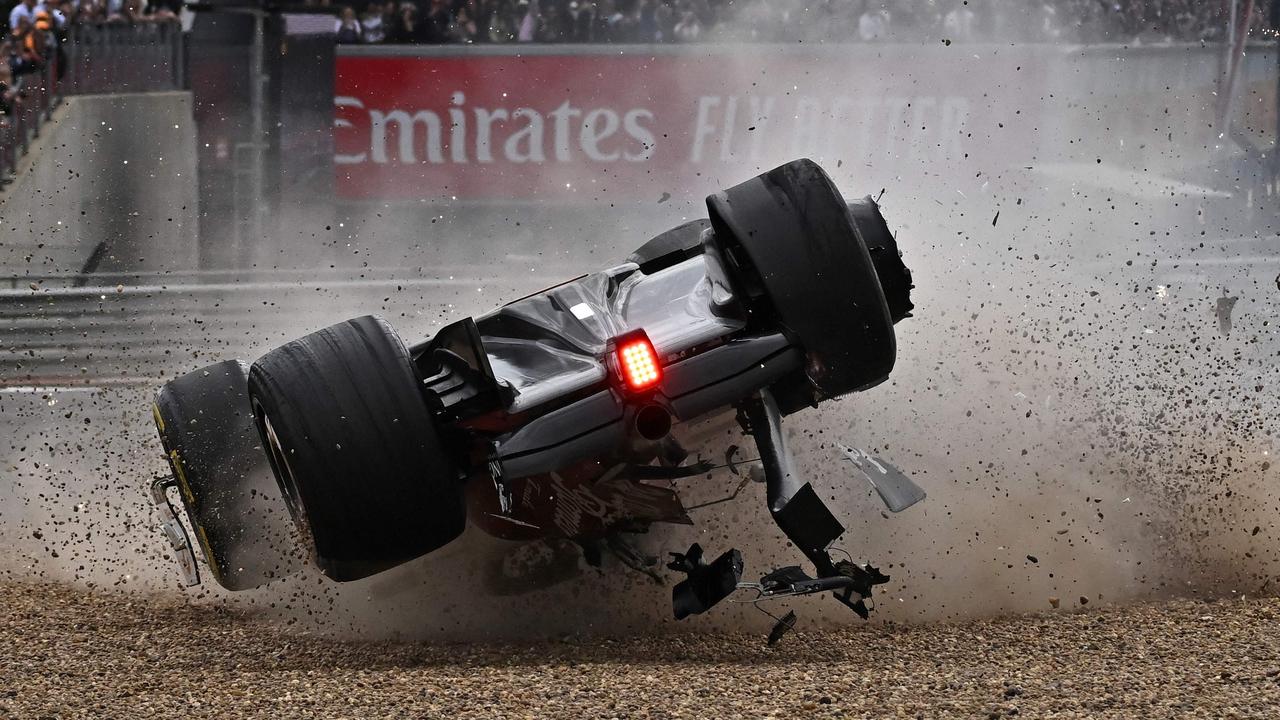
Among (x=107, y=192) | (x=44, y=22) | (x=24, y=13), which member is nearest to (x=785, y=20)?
(x=107, y=192)

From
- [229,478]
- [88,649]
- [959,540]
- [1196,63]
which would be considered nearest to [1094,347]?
[959,540]

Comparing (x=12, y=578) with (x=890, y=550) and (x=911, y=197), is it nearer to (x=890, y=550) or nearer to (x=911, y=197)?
(x=890, y=550)

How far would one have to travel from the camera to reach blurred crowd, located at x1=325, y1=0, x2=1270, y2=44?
501 inches

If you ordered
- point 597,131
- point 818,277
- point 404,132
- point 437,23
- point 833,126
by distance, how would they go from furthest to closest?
point 404,132 < point 437,23 < point 597,131 < point 833,126 < point 818,277

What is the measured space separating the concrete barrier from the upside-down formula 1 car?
9.68 m

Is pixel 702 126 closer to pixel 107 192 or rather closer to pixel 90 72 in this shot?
pixel 107 192

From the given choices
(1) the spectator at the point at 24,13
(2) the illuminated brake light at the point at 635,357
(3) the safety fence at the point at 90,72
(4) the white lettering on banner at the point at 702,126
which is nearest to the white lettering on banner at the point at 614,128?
(4) the white lettering on banner at the point at 702,126

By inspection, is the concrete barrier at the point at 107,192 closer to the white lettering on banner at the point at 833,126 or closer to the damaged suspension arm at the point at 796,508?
the white lettering on banner at the point at 833,126

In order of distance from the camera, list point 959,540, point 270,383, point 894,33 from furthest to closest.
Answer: point 894,33, point 959,540, point 270,383

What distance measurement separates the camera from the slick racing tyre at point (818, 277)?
466cm

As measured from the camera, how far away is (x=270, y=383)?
14.5 feet

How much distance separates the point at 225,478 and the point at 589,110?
9.60m

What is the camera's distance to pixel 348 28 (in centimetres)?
1464

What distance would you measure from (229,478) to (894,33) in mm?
9093
